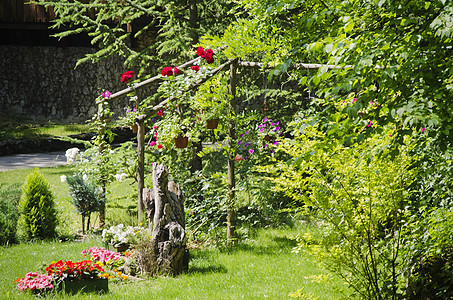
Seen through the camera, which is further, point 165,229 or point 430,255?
point 165,229

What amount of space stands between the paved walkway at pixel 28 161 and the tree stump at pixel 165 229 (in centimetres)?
792

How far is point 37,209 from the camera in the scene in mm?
6438

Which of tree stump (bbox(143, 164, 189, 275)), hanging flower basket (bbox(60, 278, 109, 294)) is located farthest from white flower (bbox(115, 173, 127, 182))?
hanging flower basket (bbox(60, 278, 109, 294))

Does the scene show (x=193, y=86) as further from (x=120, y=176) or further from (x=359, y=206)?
(x=359, y=206)

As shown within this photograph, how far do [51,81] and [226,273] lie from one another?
51.9ft

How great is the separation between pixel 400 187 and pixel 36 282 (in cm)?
338

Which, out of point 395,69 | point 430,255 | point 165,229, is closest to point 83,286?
point 165,229

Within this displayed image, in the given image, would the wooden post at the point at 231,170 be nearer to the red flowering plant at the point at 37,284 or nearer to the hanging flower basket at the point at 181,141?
the hanging flower basket at the point at 181,141

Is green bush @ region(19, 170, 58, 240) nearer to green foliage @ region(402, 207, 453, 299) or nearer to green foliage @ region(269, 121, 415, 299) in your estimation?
green foliage @ region(269, 121, 415, 299)

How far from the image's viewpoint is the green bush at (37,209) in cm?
639

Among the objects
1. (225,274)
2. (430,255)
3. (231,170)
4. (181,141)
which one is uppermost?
(181,141)

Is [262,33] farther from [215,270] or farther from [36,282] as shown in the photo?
[36,282]

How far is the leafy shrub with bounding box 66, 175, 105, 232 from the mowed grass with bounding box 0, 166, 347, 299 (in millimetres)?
445

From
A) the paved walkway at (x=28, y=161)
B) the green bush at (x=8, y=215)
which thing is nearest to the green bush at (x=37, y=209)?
the green bush at (x=8, y=215)
